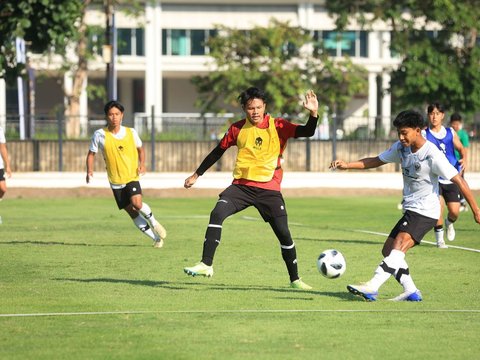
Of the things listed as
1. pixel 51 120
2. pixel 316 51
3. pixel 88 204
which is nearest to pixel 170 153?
pixel 51 120

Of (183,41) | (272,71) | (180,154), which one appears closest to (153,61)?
(183,41)

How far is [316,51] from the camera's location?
61500mm

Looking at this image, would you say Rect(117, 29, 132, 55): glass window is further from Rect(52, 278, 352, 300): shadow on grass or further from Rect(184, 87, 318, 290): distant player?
Rect(184, 87, 318, 290): distant player

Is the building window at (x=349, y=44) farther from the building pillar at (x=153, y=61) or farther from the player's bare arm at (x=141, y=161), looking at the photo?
the player's bare arm at (x=141, y=161)

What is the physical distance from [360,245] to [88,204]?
13.2 metres

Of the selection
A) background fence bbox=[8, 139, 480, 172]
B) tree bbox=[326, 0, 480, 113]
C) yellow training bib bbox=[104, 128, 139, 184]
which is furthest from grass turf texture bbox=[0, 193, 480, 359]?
tree bbox=[326, 0, 480, 113]

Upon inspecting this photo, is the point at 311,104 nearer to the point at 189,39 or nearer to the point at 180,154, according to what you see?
the point at 180,154

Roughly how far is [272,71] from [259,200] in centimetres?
4605

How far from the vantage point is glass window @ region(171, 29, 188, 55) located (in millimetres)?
79250

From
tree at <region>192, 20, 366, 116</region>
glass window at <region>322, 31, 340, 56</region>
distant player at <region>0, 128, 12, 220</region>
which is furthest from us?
glass window at <region>322, 31, 340, 56</region>

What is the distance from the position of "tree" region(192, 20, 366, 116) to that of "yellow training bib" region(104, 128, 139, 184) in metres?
38.8

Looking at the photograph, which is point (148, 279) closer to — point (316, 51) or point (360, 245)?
point (360, 245)

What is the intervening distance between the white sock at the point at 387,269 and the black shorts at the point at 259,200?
160 centimetres

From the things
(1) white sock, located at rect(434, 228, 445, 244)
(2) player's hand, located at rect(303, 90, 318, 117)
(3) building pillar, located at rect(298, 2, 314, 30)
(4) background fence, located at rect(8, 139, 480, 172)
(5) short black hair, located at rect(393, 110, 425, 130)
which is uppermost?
(3) building pillar, located at rect(298, 2, 314, 30)
